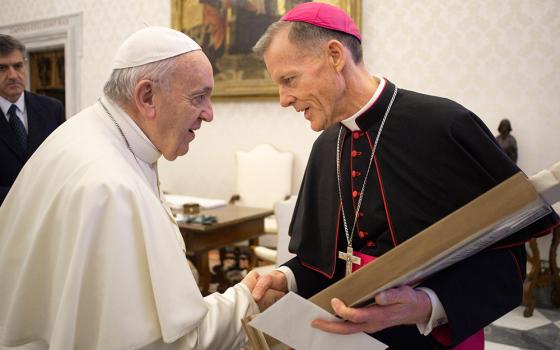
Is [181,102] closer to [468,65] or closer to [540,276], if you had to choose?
[540,276]

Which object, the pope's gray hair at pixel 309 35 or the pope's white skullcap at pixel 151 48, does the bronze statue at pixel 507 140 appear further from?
the pope's white skullcap at pixel 151 48

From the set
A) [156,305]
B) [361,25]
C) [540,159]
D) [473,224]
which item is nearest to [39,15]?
[361,25]

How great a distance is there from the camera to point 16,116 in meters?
3.42

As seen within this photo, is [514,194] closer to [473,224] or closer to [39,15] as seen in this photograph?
[473,224]

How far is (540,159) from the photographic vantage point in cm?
480

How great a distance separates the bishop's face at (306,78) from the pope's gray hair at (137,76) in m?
0.35

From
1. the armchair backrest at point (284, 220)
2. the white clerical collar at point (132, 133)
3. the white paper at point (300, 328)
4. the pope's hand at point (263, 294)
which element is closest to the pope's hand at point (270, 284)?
the pope's hand at point (263, 294)

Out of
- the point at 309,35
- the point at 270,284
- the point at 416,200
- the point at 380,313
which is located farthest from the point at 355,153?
the point at 380,313

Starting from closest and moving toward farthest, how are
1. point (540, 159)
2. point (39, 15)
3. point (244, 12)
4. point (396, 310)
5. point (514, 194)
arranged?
point (514, 194), point (396, 310), point (540, 159), point (244, 12), point (39, 15)

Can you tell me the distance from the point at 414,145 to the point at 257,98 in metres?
4.91

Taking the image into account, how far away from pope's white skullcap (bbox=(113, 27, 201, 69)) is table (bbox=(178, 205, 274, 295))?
257 centimetres

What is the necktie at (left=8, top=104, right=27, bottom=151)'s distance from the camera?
11.1 feet

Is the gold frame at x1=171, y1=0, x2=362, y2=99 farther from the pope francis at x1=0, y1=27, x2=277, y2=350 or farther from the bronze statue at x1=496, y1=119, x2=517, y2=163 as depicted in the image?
the pope francis at x1=0, y1=27, x2=277, y2=350

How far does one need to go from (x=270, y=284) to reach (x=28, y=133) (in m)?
2.64
